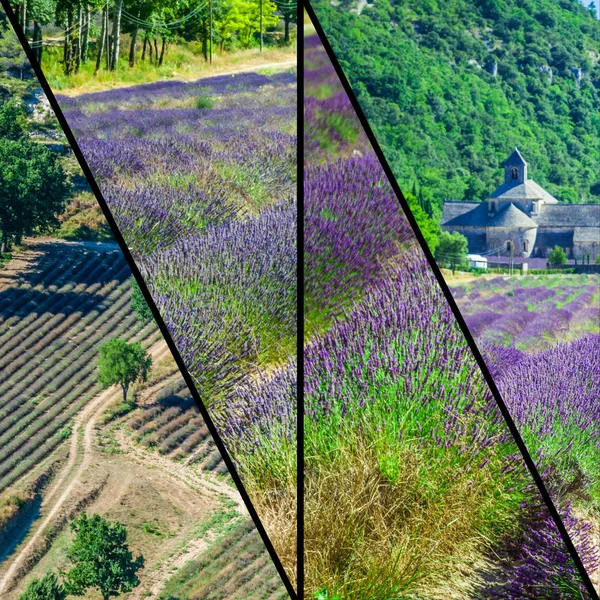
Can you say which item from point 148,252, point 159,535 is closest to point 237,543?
point 159,535

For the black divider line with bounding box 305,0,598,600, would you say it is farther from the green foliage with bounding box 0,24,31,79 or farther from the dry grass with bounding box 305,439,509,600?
the green foliage with bounding box 0,24,31,79

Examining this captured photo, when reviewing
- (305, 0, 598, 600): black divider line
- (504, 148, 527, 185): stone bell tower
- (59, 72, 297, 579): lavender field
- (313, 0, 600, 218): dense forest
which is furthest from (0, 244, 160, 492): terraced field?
(504, 148, 527, 185): stone bell tower

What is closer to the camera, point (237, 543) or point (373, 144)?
point (237, 543)

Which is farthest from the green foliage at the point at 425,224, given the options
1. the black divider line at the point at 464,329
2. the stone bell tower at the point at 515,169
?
the stone bell tower at the point at 515,169

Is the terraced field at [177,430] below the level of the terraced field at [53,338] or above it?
below

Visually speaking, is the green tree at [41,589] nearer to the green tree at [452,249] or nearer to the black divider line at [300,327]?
the black divider line at [300,327]

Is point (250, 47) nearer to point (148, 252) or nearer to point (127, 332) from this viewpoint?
point (148, 252)
